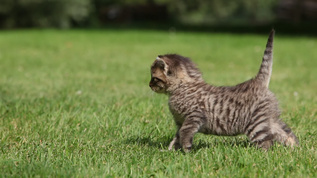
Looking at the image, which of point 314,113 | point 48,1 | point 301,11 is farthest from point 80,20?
point 314,113

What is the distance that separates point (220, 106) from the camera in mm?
4578

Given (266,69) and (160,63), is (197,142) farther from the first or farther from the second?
(266,69)

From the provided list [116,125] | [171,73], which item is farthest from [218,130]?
[116,125]

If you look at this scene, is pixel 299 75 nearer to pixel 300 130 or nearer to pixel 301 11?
pixel 300 130

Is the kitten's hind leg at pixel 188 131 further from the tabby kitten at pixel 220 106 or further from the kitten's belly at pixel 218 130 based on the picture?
the kitten's belly at pixel 218 130

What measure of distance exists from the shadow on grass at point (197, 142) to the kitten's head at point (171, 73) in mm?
609

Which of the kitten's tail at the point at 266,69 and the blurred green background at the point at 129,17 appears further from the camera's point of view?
the blurred green background at the point at 129,17

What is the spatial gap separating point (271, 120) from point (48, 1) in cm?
2748

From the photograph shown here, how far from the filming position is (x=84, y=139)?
498 cm

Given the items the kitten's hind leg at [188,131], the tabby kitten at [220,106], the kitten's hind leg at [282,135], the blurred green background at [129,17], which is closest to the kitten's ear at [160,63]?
the tabby kitten at [220,106]

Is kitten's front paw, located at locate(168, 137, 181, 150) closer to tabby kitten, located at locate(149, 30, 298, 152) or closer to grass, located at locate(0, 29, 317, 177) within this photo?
tabby kitten, located at locate(149, 30, 298, 152)

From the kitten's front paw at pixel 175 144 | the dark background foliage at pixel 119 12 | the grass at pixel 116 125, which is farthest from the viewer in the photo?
the dark background foliage at pixel 119 12

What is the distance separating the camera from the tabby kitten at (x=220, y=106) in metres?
4.44

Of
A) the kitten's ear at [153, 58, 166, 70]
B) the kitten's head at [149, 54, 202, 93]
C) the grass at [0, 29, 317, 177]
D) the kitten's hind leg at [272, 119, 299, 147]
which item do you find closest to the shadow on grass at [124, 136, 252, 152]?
the grass at [0, 29, 317, 177]
